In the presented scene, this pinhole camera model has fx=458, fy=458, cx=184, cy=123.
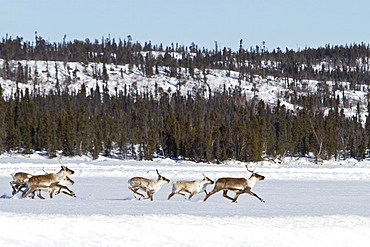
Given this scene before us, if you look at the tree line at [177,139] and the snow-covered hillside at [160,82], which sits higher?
the snow-covered hillside at [160,82]

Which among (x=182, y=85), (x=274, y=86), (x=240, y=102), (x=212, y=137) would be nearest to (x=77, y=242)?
(x=212, y=137)

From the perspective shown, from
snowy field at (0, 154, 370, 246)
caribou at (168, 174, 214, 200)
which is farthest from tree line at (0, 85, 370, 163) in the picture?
snowy field at (0, 154, 370, 246)

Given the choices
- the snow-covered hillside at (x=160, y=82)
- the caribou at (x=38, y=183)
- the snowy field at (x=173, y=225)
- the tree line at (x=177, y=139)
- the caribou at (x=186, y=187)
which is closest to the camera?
the snowy field at (x=173, y=225)

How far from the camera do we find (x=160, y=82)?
7288 inches

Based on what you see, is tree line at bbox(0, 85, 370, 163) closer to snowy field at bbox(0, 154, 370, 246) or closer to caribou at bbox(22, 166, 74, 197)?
caribou at bbox(22, 166, 74, 197)

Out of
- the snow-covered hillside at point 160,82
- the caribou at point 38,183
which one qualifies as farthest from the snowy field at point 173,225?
the snow-covered hillside at point 160,82

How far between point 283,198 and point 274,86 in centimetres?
17850

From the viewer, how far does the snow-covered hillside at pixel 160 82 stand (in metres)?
172

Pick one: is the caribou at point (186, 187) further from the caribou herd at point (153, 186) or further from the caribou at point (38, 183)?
the caribou at point (38, 183)

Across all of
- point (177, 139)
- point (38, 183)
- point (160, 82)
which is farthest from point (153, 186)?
point (160, 82)

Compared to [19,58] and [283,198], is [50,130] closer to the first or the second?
→ [283,198]

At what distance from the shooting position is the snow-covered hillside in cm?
17238

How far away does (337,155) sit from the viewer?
8250cm

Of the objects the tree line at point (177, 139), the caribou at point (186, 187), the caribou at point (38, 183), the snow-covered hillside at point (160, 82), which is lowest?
the tree line at point (177, 139)
